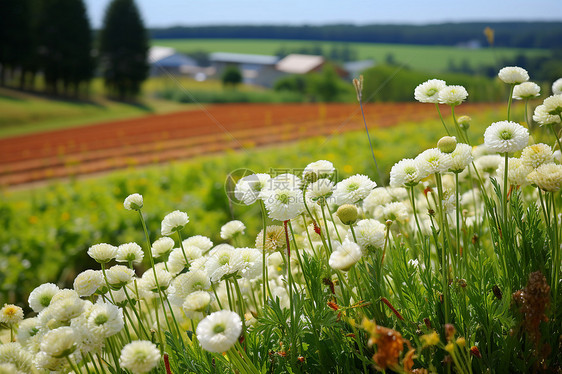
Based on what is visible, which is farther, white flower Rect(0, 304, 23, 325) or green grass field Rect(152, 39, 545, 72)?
green grass field Rect(152, 39, 545, 72)

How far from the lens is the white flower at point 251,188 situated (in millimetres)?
940

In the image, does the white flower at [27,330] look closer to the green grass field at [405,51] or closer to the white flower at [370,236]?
the white flower at [370,236]

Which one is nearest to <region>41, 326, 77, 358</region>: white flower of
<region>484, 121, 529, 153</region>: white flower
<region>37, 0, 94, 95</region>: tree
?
<region>484, 121, 529, 153</region>: white flower

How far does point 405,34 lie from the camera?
322cm

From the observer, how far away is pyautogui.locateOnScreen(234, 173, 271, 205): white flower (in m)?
0.94

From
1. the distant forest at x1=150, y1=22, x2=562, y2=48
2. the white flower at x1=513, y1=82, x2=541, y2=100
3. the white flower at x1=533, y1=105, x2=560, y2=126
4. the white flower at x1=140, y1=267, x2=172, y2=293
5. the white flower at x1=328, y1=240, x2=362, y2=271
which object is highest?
the distant forest at x1=150, y1=22, x2=562, y2=48

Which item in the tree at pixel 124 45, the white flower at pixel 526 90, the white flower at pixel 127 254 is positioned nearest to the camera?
the white flower at pixel 127 254

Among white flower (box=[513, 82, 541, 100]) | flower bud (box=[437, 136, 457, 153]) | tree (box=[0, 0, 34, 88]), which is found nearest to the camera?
flower bud (box=[437, 136, 457, 153])

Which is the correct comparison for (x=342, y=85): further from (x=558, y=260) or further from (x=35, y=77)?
(x=35, y=77)

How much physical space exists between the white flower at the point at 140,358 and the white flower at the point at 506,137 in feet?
2.23

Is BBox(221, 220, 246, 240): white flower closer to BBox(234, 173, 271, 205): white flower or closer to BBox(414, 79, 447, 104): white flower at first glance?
BBox(234, 173, 271, 205): white flower

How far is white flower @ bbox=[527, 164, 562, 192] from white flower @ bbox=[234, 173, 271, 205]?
50cm

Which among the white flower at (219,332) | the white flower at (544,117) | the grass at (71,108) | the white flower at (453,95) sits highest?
the white flower at (453,95)

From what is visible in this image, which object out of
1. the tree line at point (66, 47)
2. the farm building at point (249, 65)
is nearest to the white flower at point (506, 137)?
the farm building at point (249, 65)
